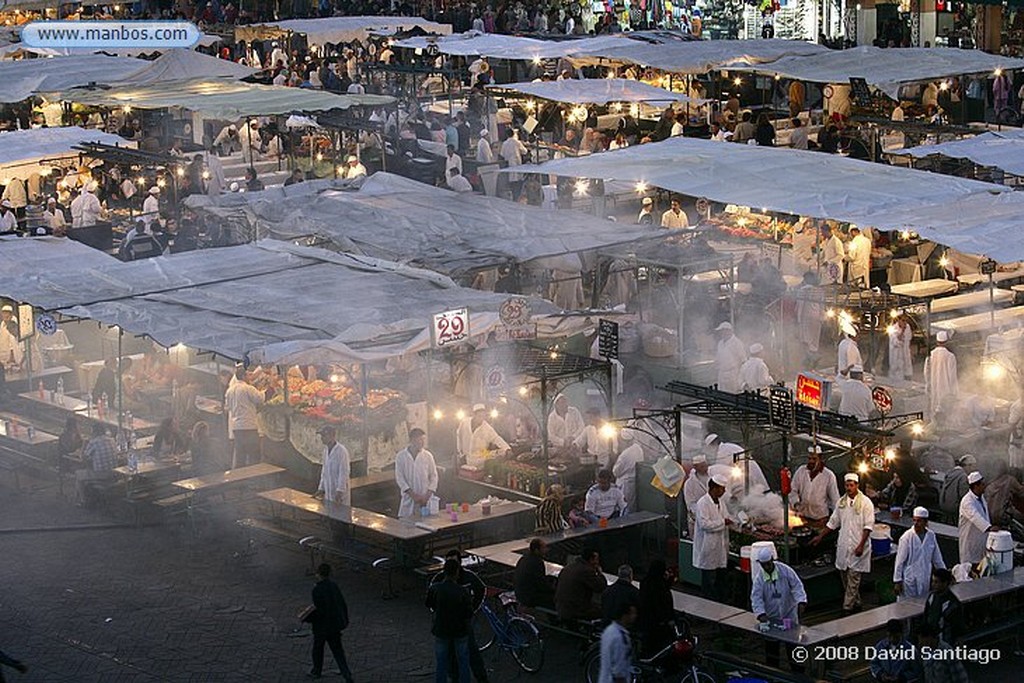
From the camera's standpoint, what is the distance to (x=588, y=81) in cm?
3559

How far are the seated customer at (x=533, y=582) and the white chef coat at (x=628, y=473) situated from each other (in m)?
2.95

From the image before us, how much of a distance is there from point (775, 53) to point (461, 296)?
18420 mm

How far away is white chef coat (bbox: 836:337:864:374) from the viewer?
22828mm

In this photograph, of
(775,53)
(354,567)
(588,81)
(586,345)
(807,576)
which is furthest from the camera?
(775,53)

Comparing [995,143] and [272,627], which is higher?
[995,143]

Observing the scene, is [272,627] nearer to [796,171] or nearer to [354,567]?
[354,567]

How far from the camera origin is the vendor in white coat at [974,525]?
17625mm

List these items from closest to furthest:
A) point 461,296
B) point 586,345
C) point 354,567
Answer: point 354,567 → point 461,296 → point 586,345

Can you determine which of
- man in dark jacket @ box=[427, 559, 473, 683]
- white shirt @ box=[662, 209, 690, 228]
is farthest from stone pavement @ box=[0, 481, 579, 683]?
white shirt @ box=[662, 209, 690, 228]

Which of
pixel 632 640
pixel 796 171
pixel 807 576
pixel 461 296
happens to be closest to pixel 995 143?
pixel 796 171

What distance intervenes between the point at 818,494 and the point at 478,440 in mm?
4374

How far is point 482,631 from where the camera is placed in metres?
17.6

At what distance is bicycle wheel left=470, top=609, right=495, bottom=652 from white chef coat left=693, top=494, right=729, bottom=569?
80.9 inches

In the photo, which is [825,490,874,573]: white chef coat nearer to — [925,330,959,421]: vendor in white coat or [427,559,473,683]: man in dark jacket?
[427,559,473,683]: man in dark jacket
